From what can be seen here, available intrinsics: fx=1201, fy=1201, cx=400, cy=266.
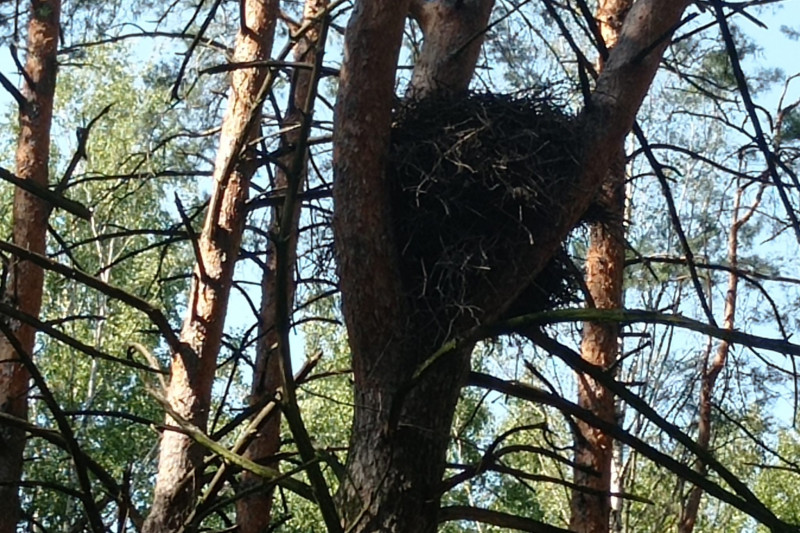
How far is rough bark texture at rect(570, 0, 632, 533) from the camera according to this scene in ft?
21.1

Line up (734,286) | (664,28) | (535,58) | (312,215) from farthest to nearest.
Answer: (734,286)
(535,58)
(312,215)
(664,28)

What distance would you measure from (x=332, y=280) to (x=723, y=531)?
1491cm

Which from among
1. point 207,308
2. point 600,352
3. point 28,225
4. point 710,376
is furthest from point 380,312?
point 710,376

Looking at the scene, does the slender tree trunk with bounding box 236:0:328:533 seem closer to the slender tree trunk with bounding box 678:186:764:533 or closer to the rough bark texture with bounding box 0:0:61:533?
the rough bark texture with bounding box 0:0:61:533

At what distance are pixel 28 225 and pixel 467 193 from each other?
2.87 meters

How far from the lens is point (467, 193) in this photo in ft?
11.5

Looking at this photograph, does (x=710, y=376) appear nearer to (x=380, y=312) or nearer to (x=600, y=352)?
(x=600, y=352)

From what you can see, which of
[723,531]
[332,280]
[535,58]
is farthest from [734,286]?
[332,280]

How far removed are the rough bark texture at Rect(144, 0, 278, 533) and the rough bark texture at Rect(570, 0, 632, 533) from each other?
1.81m

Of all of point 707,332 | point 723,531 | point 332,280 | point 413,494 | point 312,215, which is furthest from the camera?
point 723,531

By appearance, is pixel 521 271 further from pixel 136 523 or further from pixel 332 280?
pixel 136 523

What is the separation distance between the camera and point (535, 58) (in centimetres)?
923

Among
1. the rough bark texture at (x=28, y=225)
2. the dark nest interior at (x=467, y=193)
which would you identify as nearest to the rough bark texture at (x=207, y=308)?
the rough bark texture at (x=28, y=225)

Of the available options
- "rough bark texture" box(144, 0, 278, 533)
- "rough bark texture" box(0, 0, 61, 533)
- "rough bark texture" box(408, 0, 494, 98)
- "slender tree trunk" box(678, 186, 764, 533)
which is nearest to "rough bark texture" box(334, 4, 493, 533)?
"rough bark texture" box(408, 0, 494, 98)
